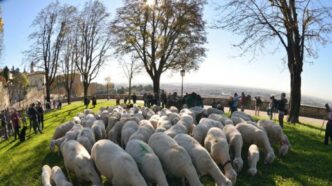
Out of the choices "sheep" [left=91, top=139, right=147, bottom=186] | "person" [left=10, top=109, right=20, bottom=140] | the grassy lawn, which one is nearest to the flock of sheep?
"sheep" [left=91, top=139, right=147, bottom=186]

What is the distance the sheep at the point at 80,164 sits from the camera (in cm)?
1084

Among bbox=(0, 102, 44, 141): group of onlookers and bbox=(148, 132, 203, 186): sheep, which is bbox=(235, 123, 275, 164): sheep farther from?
bbox=(0, 102, 44, 141): group of onlookers

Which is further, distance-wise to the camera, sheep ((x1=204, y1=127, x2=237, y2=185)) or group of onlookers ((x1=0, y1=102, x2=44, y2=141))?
group of onlookers ((x1=0, y1=102, x2=44, y2=141))

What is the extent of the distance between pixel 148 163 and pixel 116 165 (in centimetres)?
86

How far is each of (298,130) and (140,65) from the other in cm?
2900

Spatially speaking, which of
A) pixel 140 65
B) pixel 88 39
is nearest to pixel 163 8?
pixel 140 65

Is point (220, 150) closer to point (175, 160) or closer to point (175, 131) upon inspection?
point (175, 160)

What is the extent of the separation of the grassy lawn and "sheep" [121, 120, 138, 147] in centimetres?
240

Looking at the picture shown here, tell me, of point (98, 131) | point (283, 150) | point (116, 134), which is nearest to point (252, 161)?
point (283, 150)

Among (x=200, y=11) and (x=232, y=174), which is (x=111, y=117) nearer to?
(x=232, y=174)

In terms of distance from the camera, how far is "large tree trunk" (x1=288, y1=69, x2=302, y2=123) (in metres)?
27.1

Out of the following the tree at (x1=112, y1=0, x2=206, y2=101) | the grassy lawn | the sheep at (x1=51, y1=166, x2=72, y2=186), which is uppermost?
the tree at (x1=112, y1=0, x2=206, y2=101)

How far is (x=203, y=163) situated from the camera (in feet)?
36.0

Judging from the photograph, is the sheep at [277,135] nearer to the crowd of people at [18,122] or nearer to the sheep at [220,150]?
the sheep at [220,150]
